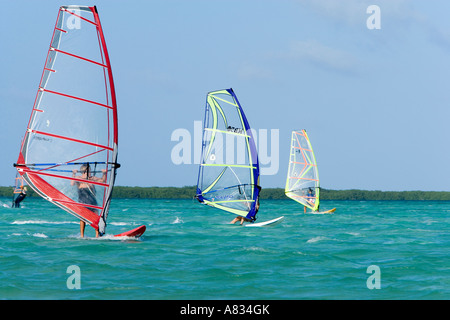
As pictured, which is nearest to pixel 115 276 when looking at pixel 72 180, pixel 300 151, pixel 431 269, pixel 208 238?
pixel 72 180

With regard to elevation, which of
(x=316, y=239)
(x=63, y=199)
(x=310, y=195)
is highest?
(x=63, y=199)

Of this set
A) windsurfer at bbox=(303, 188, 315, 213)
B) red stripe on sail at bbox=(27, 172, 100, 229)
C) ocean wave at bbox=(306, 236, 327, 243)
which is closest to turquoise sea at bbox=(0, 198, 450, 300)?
ocean wave at bbox=(306, 236, 327, 243)

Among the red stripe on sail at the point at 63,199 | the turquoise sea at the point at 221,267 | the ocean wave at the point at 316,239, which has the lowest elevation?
the ocean wave at the point at 316,239

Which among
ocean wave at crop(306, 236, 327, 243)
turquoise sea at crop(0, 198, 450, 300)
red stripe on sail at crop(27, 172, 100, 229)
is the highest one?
red stripe on sail at crop(27, 172, 100, 229)

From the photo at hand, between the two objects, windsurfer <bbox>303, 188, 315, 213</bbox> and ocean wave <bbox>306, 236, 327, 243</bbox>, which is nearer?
ocean wave <bbox>306, 236, 327, 243</bbox>

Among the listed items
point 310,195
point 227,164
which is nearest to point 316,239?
Result: point 227,164

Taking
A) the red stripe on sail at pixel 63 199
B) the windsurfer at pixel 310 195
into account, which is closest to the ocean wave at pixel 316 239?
the red stripe on sail at pixel 63 199

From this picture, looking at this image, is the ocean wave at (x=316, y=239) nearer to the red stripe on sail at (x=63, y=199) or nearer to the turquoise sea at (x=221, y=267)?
the turquoise sea at (x=221, y=267)

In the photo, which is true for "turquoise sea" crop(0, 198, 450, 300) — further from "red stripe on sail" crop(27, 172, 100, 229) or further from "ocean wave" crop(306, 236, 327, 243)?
"red stripe on sail" crop(27, 172, 100, 229)

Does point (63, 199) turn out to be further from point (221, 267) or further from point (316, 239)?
point (316, 239)

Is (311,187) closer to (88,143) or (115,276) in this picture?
(88,143)

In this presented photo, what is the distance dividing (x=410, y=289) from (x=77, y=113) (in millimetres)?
9432

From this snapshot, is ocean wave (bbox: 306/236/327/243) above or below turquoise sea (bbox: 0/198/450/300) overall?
below
